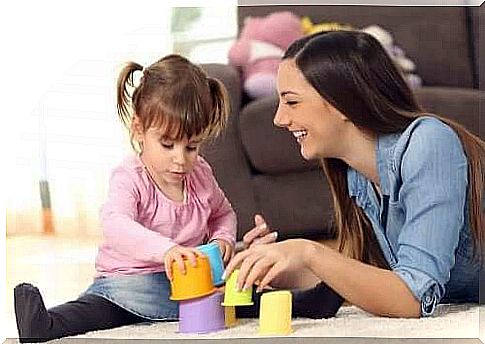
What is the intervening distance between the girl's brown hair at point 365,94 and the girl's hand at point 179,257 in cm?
17

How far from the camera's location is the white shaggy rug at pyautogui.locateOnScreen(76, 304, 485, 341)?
934 mm

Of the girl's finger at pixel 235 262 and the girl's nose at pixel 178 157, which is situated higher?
the girl's nose at pixel 178 157

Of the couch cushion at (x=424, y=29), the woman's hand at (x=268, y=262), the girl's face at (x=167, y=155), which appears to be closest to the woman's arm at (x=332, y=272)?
the woman's hand at (x=268, y=262)

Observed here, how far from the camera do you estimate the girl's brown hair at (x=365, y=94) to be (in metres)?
0.97

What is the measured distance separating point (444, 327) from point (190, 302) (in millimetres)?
248

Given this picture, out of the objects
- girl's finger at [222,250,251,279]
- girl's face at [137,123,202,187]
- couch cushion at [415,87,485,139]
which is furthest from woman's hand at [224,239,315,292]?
couch cushion at [415,87,485,139]

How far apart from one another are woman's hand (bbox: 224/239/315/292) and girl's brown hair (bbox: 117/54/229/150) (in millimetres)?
129

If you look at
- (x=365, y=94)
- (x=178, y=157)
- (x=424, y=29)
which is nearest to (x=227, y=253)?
(x=178, y=157)

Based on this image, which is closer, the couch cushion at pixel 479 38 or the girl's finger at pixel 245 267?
the girl's finger at pixel 245 267

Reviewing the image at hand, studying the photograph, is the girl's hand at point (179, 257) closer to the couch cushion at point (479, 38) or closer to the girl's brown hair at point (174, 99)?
the girl's brown hair at point (174, 99)

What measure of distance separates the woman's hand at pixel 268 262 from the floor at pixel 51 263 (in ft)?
0.51

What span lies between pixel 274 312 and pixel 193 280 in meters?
0.09

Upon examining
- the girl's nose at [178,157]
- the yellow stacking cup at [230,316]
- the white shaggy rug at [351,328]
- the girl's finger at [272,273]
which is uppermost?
the girl's nose at [178,157]

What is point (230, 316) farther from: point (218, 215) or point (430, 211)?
point (430, 211)
